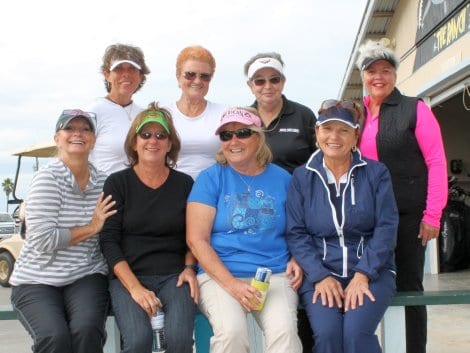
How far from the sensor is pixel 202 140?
13.1 ft

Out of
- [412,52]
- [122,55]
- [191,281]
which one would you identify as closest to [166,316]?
[191,281]

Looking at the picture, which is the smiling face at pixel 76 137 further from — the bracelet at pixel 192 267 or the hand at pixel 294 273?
the hand at pixel 294 273

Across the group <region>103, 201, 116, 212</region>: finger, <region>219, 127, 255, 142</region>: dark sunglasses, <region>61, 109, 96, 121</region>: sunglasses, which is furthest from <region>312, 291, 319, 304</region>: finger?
<region>61, 109, 96, 121</region>: sunglasses

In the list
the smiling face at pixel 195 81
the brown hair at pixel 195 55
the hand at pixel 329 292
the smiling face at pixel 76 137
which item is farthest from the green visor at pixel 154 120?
the hand at pixel 329 292

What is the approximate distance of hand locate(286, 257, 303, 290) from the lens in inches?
130

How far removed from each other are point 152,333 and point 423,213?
194 cm

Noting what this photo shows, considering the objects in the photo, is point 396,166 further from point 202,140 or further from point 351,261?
point 202,140

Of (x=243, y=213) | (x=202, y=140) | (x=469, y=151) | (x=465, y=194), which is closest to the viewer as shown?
(x=243, y=213)

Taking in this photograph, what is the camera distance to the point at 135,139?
3480 mm

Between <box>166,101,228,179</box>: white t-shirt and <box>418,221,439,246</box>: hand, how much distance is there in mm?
1491

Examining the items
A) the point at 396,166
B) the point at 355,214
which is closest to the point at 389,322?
the point at 355,214

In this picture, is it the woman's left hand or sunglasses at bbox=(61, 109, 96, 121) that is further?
sunglasses at bbox=(61, 109, 96, 121)

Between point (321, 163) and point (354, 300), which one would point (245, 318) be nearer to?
point (354, 300)

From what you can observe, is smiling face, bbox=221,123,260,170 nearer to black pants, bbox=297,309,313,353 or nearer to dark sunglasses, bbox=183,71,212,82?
dark sunglasses, bbox=183,71,212,82
